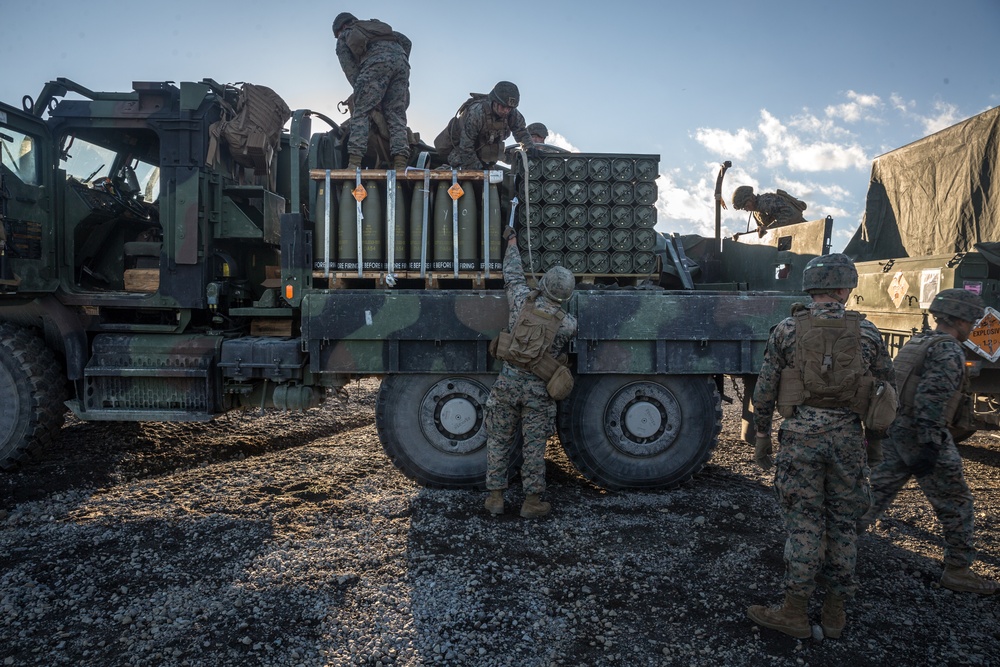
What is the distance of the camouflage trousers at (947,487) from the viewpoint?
3.43 meters

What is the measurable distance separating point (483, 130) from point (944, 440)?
13.9 ft

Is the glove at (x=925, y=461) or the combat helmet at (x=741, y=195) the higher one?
the combat helmet at (x=741, y=195)

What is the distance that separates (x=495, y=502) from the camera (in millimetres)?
4391

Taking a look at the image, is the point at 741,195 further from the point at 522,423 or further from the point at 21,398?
the point at 21,398

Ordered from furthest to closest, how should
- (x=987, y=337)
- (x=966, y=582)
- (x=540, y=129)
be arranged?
(x=540, y=129) < (x=987, y=337) < (x=966, y=582)

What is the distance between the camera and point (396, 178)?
498cm

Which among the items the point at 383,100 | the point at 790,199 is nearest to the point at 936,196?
the point at 790,199

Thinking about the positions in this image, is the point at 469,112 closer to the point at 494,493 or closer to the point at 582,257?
the point at 582,257

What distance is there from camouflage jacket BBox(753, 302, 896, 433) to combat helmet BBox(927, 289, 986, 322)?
841mm

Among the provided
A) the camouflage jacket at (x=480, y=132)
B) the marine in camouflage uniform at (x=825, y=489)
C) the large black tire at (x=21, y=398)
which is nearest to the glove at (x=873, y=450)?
the marine in camouflage uniform at (x=825, y=489)

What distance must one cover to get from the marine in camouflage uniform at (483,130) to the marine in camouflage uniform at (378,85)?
1.54 ft

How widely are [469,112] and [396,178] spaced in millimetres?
1139

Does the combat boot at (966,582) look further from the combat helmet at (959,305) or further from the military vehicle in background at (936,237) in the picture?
the military vehicle in background at (936,237)

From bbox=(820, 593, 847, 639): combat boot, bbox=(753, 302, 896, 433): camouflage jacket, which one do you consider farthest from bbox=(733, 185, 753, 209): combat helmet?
bbox=(820, 593, 847, 639): combat boot
